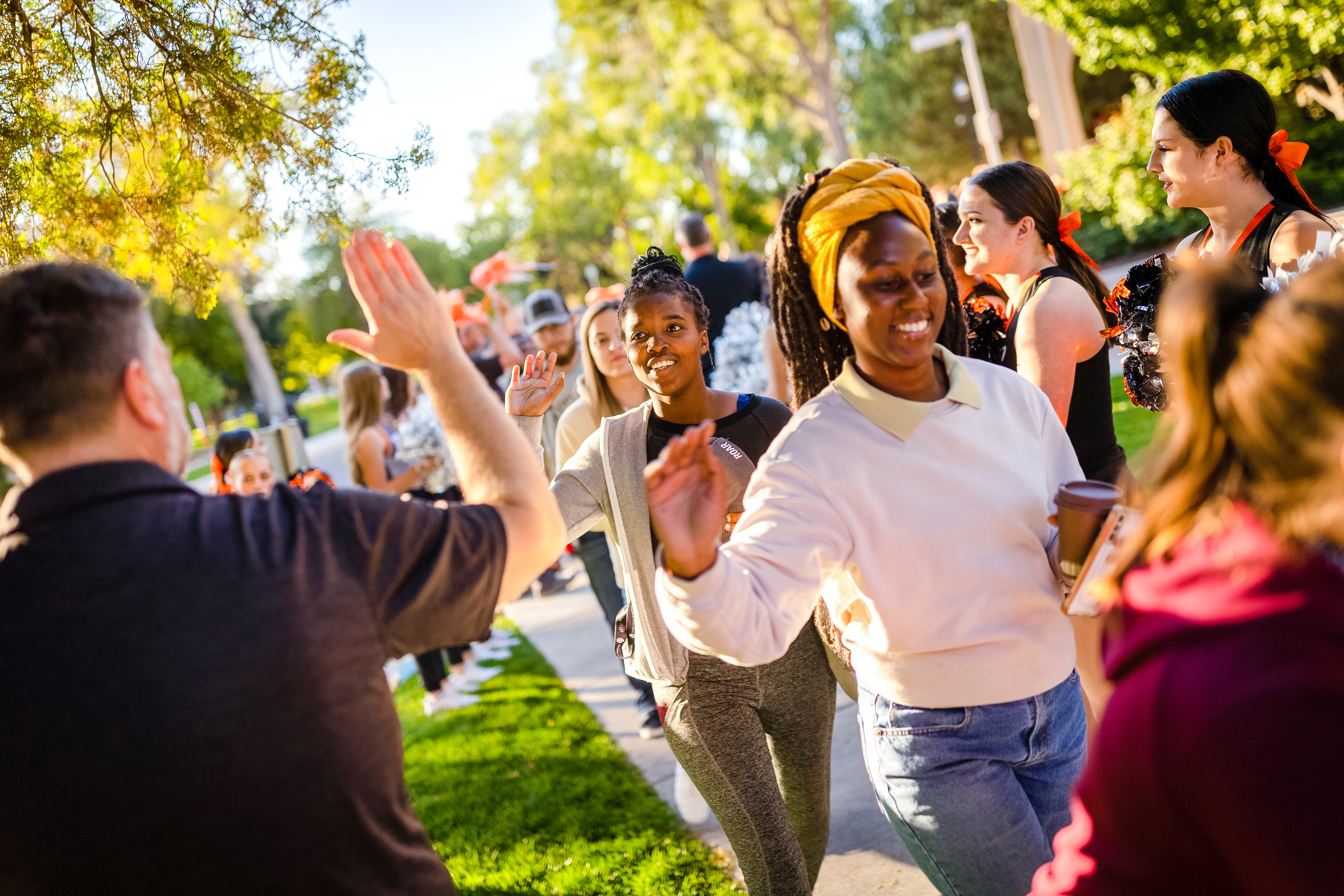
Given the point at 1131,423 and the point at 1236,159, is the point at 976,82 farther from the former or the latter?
the point at 1236,159

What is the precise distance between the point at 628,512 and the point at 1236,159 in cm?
242

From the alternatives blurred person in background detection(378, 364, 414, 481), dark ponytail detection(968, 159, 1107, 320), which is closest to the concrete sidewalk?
blurred person in background detection(378, 364, 414, 481)

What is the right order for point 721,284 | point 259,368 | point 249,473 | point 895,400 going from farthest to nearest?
point 259,368
point 721,284
point 249,473
point 895,400

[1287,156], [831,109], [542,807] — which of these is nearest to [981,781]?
[1287,156]

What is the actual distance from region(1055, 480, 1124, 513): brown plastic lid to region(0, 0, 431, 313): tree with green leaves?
92.5 inches

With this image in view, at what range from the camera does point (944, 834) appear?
203cm

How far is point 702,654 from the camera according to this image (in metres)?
2.63

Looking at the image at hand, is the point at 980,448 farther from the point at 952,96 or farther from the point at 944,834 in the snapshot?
the point at 952,96

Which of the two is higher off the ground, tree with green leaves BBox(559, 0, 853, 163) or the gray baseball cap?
tree with green leaves BBox(559, 0, 853, 163)

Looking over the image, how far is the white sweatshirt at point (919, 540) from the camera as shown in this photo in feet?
6.40

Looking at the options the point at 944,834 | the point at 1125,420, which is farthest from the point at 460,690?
the point at 1125,420

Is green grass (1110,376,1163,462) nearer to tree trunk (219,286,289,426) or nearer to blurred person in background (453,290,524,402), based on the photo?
blurred person in background (453,290,524,402)

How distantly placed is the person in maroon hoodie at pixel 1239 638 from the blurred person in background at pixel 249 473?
5007 millimetres

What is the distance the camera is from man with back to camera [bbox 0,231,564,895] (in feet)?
4.62
